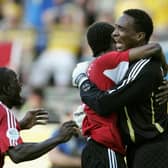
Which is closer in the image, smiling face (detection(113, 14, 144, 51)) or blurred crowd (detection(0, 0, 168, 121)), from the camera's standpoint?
smiling face (detection(113, 14, 144, 51))

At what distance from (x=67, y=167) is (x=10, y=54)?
204 inches

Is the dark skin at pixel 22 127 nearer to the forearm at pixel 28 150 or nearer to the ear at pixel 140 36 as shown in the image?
the forearm at pixel 28 150

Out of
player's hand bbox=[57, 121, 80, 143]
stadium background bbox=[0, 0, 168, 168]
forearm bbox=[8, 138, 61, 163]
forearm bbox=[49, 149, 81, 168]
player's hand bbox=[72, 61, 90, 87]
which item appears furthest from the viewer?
stadium background bbox=[0, 0, 168, 168]

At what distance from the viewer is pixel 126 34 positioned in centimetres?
700

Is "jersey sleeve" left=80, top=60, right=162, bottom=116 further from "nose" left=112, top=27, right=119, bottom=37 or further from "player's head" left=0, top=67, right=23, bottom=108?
"player's head" left=0, top=67, right=23, bottom=108

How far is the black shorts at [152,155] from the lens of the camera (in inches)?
277

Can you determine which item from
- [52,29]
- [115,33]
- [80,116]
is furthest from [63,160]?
[52,29]

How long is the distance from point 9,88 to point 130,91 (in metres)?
0.88

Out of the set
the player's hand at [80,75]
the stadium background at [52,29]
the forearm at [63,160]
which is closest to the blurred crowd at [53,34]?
the stadium background at [52,29]

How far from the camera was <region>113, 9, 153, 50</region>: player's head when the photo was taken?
6.97 metres

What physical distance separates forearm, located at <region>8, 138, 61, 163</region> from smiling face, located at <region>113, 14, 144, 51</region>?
32.6 inches

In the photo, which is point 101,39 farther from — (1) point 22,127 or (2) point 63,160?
(2) point 63,160

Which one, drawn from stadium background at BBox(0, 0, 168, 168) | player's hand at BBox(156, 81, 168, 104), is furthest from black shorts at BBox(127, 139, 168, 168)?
stadium background at BBox(0, 0, 168, 168)

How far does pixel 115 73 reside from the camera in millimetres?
6953
